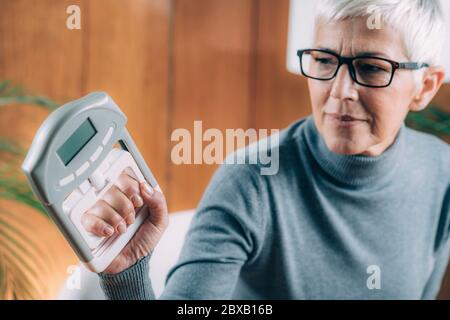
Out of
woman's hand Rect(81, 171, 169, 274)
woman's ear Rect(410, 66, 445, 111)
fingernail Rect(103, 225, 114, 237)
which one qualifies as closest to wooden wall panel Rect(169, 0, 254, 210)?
woman's hand Rect(81, 171, 169, 274)

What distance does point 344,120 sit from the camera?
1.18 metres

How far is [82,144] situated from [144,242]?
9.3 inches

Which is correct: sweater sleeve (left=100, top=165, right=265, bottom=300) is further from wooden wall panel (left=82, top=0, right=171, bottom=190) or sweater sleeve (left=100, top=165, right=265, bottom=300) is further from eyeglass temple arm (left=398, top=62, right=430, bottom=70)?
eyeglass temple arm (left=398, top=62, right=430, bottom=70)

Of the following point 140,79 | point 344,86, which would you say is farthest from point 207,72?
point 344,86

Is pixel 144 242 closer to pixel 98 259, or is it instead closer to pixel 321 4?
pixel 98 259

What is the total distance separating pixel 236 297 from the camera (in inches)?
48.9

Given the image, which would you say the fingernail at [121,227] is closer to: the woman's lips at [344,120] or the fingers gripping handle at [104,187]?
the fingers gripping handle at [104,187]

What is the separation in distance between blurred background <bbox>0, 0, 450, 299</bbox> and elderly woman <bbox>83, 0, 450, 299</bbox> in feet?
0.23

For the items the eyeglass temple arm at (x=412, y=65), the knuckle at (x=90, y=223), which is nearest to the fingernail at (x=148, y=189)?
the knuckle at (x=90, y=223)

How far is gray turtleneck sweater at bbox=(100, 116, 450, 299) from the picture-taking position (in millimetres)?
1145

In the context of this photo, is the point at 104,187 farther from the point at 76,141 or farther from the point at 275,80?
the point at 275,80

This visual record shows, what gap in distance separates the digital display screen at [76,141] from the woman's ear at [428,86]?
2.15 feet

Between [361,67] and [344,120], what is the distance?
0.11 meters
